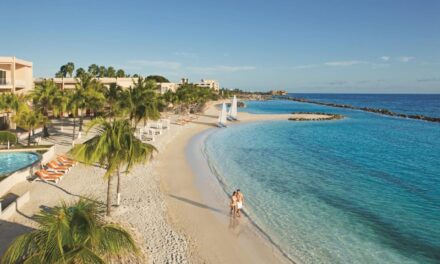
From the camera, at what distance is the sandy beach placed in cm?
1172

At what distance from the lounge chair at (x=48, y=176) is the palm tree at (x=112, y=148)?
820 centimetres

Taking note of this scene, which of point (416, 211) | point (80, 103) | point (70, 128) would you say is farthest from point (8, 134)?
point (416, 211)

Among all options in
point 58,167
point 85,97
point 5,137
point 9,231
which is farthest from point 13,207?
point 85,97

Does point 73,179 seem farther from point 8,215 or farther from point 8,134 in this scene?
point 8,134

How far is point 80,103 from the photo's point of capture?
3077cm

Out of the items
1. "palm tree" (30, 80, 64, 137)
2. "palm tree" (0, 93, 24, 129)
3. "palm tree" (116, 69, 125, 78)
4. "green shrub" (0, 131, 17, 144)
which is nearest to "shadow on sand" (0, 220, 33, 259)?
"green shrub" (0, 131, 17, 144)

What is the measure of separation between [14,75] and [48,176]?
2589cm

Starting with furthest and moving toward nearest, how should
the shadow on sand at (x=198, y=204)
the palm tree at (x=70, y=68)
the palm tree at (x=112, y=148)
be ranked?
the palm tree at (x=70, y=68) < the shadow on sand at (x=198, y=204) < the palm tree at (x=112, y=148)

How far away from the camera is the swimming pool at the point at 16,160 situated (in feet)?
68.5

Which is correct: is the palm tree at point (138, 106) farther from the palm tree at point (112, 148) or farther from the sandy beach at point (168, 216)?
the palm tree at point (112, 148)

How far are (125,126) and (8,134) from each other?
20535mm

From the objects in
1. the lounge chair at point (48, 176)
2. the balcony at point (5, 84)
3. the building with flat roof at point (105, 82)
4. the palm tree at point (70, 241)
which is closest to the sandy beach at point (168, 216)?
the lounge chair at point (48, 176)

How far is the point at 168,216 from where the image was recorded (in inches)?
580

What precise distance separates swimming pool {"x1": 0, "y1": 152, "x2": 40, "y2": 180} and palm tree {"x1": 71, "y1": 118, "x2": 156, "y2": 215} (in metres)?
12.4
